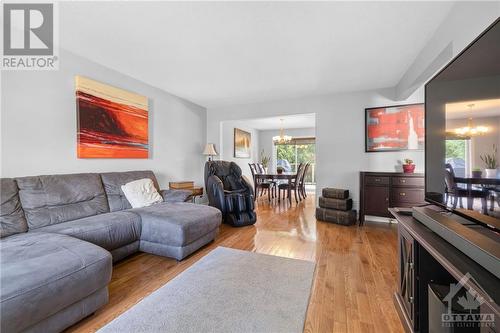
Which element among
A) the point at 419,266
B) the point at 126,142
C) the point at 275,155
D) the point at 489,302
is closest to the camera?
the point at 489,302

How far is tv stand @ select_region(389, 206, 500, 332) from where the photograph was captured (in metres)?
0.65

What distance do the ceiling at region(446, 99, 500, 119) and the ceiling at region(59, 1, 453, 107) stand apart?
1.20 m

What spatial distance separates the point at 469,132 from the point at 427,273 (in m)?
0.75

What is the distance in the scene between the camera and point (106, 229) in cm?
202

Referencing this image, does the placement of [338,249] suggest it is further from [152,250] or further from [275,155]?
[275,155]

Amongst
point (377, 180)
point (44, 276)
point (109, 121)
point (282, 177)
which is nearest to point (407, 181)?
point (377, 180)

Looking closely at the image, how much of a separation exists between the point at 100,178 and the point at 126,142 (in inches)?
28.2

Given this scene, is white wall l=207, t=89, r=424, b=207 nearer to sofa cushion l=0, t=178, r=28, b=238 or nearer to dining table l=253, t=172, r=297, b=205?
dining table l=253, t=172, r=297, b=205

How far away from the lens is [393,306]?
4.99ft

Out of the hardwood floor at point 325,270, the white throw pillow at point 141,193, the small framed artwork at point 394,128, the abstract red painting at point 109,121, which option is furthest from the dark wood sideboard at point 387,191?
the abstract red painting at point 109,121

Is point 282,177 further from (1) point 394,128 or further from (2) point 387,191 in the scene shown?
(1) point 394,128

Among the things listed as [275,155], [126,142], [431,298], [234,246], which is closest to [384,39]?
[431,298]

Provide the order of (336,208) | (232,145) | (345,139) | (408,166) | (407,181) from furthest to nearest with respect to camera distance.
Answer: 1. (232,145)
2. (345,139)
3. (336,208)
4. (408,166)
5. (407,181)

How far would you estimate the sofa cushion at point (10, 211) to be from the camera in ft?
5.96
